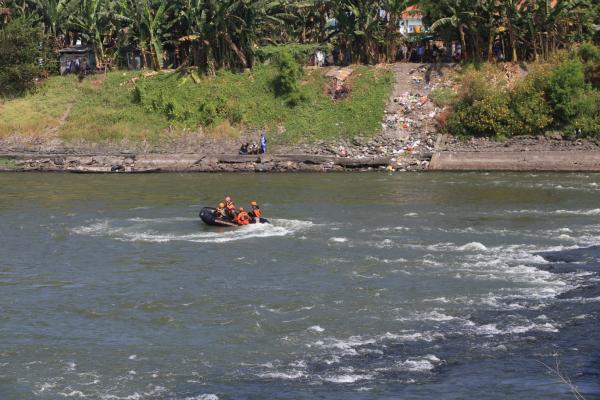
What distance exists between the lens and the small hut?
6912 cm

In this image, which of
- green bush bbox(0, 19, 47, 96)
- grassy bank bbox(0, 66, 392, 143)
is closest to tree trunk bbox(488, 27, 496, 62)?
grassy bank bbox(0, 66, 392, 143)

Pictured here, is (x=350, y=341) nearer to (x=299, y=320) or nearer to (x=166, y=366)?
(x=299, y=320)

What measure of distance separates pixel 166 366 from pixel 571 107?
1598 inches

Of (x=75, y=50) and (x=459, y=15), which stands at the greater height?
(x=75, y=50)

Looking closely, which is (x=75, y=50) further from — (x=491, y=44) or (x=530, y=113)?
(x=530, y=113)

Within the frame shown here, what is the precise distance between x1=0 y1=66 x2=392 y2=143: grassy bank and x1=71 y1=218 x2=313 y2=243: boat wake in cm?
2218

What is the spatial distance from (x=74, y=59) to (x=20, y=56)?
418cm

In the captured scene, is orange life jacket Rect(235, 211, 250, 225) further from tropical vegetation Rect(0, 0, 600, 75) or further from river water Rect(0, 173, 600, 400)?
tropical vegetation Rect(0, 0, 600, 75)

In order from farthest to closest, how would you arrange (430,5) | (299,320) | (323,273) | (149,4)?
1. (149,4)
2. (430,5)
3. (323,273)
4. (299,320)

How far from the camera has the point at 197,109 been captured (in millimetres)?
61844

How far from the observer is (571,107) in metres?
55.2

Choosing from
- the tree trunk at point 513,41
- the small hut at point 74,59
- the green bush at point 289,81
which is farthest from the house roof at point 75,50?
the tree trunk at point 513,41

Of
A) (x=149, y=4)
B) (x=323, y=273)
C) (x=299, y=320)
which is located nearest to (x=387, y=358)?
(x=299, y=320)

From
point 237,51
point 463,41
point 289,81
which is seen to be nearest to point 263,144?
point 289,81
